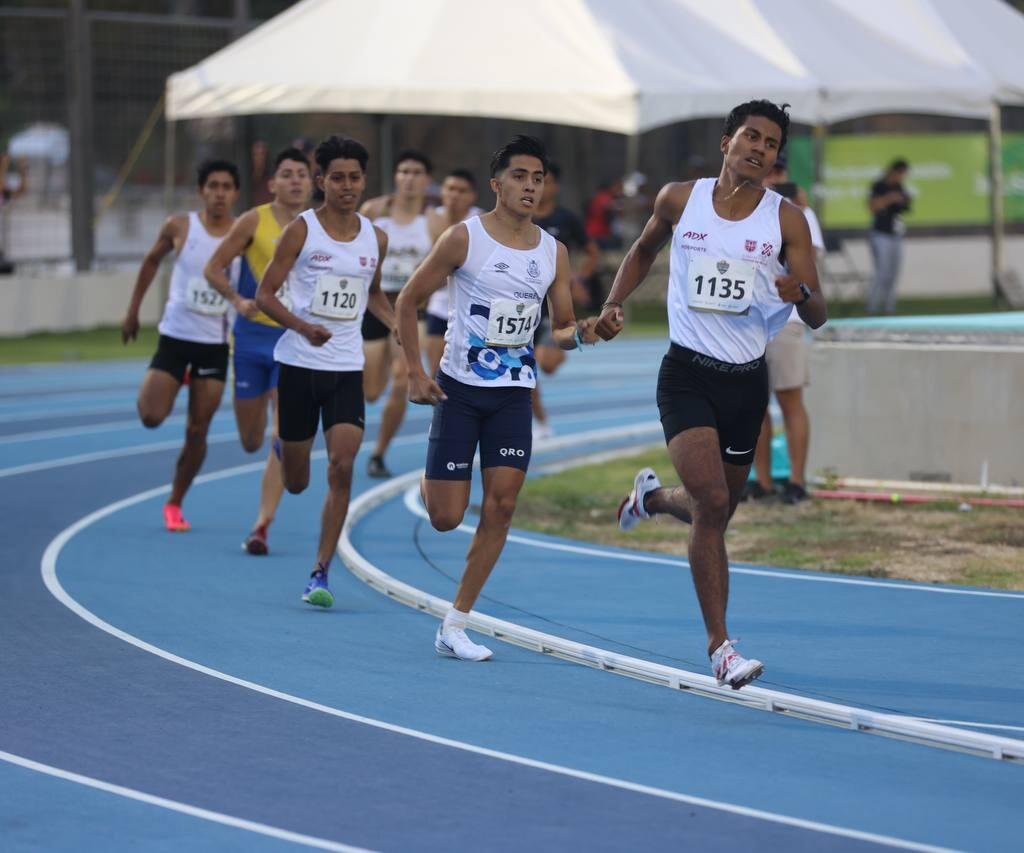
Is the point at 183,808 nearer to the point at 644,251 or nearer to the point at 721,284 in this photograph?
the point at 721,284

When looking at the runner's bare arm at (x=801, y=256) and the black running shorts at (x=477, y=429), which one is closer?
the runner's bare arm at (x=801, y=256)

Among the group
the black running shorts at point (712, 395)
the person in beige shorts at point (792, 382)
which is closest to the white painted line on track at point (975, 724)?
the black running shorts at point (712, 395)

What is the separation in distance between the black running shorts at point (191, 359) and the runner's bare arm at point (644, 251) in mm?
4384

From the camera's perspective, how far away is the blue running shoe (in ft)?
28.6

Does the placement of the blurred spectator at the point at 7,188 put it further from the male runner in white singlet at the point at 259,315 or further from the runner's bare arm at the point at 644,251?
the runner's bare arm at the point at 644,251

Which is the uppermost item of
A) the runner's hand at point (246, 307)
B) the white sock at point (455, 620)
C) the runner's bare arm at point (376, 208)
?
the runner's bare arm at point (376, 208)

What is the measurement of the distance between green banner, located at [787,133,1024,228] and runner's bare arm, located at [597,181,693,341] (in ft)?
79.7

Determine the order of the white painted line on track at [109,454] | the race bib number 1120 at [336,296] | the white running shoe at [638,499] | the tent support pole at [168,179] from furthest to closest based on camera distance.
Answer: the tent support pole at [168,179] < the white painted line on track at [109,454] < the race bib number 1120 at [336,296] < the white running shoe at [638,499]

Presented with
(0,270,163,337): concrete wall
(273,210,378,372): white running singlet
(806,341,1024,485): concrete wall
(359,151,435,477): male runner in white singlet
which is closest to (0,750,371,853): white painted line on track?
(273,210,378,372): white running singlet

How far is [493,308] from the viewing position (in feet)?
24.7

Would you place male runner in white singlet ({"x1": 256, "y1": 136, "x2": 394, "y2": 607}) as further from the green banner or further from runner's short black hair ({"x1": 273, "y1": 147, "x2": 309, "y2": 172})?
the green banner

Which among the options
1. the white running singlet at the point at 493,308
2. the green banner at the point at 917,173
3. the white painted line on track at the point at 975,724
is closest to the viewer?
the white painted line on track at the point at 975,724

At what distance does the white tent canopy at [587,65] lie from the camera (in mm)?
21688

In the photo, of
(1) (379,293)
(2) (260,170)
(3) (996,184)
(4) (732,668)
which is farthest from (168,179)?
(4) (732,668)
